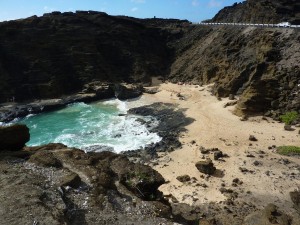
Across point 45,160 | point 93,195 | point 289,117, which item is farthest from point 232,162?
point 45,160

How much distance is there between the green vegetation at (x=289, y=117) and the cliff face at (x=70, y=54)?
3232 cm

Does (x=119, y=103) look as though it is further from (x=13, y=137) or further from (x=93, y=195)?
(x=93, y=195)

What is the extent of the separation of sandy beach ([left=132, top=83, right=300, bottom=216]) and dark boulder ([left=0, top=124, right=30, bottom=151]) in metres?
11.8

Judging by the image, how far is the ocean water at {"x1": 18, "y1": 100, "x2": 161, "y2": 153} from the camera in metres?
40.8

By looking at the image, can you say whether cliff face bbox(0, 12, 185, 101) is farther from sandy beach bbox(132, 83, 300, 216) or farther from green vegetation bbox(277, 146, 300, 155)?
green vegetation bbox(277, 146, 300, 155)

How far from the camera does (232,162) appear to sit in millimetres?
31797

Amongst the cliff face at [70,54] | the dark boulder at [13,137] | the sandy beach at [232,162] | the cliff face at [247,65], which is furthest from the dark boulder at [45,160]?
the cliff face at [70,54]

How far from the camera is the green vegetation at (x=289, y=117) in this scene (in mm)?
39344

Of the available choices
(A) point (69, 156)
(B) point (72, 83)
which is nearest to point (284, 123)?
(A) point (69, 156)

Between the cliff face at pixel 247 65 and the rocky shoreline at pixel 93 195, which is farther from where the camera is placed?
the cliff face at pixel 247 65

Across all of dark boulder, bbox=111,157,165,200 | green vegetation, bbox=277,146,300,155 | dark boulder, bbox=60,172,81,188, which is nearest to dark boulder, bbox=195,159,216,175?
green vegetation, bbox=277,146,300,155

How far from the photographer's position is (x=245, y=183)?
2783 centimetres

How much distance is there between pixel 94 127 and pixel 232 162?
856 inches

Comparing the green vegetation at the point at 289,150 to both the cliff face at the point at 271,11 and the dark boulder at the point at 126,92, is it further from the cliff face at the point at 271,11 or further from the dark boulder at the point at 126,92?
the dark boulder at the point at 126,92
